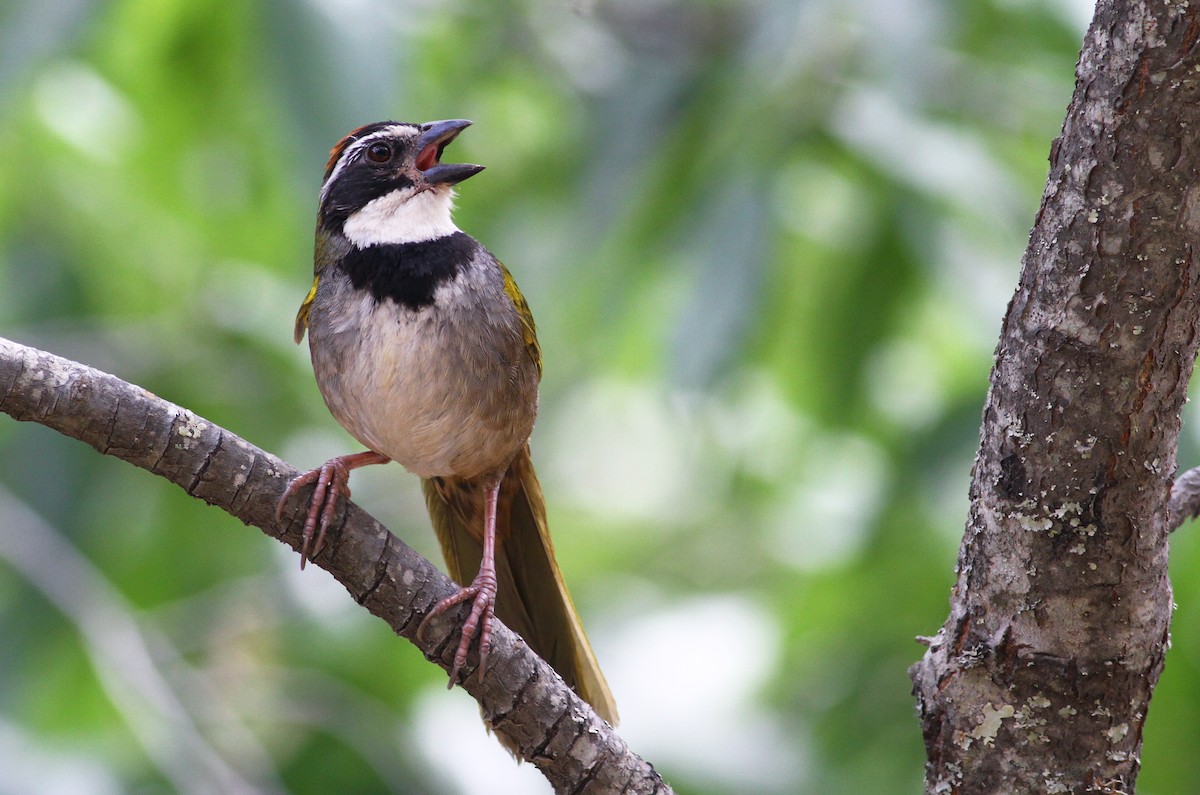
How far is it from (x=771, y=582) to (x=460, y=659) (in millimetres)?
5168

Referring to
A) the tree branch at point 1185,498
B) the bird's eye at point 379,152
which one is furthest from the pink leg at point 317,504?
the tree branch at point 1185,498

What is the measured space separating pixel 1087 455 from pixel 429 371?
5.56 feet

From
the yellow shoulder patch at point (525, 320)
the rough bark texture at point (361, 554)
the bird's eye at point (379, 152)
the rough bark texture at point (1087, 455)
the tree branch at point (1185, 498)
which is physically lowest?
the rough bark texture at point (361, 554)

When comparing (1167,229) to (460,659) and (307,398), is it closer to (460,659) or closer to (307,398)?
(460,659)

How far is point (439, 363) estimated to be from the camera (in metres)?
3.44

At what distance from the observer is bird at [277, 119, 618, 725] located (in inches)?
134

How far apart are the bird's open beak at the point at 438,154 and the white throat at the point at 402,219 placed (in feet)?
0.19

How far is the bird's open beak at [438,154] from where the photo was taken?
390cm

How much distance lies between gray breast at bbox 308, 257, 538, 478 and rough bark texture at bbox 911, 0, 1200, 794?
4.50 feet

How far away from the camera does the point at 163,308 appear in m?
5.46

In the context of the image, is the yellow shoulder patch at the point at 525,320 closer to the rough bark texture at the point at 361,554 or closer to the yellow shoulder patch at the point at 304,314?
the yellow shoulder patch at the point at 304,314

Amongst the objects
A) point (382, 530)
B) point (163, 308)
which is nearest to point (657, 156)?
point (163, 308)

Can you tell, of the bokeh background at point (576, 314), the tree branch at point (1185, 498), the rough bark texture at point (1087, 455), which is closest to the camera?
the rough bark texture at point (1087, 455)

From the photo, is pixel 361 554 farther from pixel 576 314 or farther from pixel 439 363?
pixel 576 314
